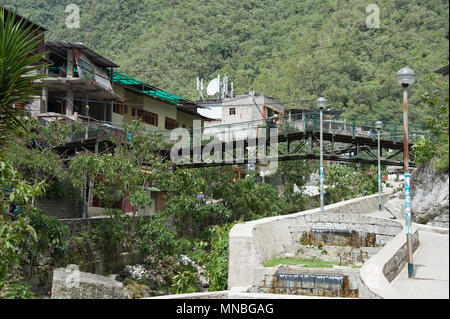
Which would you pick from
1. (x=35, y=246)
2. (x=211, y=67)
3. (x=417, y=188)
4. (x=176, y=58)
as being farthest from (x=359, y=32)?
(x=35, y=246)

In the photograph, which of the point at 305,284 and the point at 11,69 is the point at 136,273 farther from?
the point at 11,69

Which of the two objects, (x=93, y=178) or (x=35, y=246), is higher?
(x=93, y=178)

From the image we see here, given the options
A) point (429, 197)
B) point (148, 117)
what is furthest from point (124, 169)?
point (148, 117)

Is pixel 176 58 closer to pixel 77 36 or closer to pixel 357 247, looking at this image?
pixel 77 36

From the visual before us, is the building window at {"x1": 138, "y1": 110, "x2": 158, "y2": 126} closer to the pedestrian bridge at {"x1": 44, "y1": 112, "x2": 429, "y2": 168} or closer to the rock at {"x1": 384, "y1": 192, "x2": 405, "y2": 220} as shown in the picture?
the pedestrian bridge at {"x1": 44, "y1": 112, "x2": 429, "y2": 168}

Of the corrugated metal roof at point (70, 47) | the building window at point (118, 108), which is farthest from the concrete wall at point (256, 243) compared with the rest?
the building window at point (118, 108)

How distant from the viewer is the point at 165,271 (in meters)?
25.4

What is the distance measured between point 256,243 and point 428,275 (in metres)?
5.19

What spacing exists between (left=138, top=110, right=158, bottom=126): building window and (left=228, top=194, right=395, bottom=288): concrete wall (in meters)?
21.9

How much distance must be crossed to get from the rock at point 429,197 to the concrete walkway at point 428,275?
290 centimetres

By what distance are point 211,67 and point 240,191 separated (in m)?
51.9

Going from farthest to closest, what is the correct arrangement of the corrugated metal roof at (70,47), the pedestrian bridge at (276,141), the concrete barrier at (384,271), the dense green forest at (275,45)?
the dense green forest at (275,45), the corrugated metal roof at (70,47), the pedestrian bridge at (276,141), the concrete barrier at (384,271)

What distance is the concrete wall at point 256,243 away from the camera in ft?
47.0

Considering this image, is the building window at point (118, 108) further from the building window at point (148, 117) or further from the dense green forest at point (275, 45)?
the dense green forest at point (275, 45)
